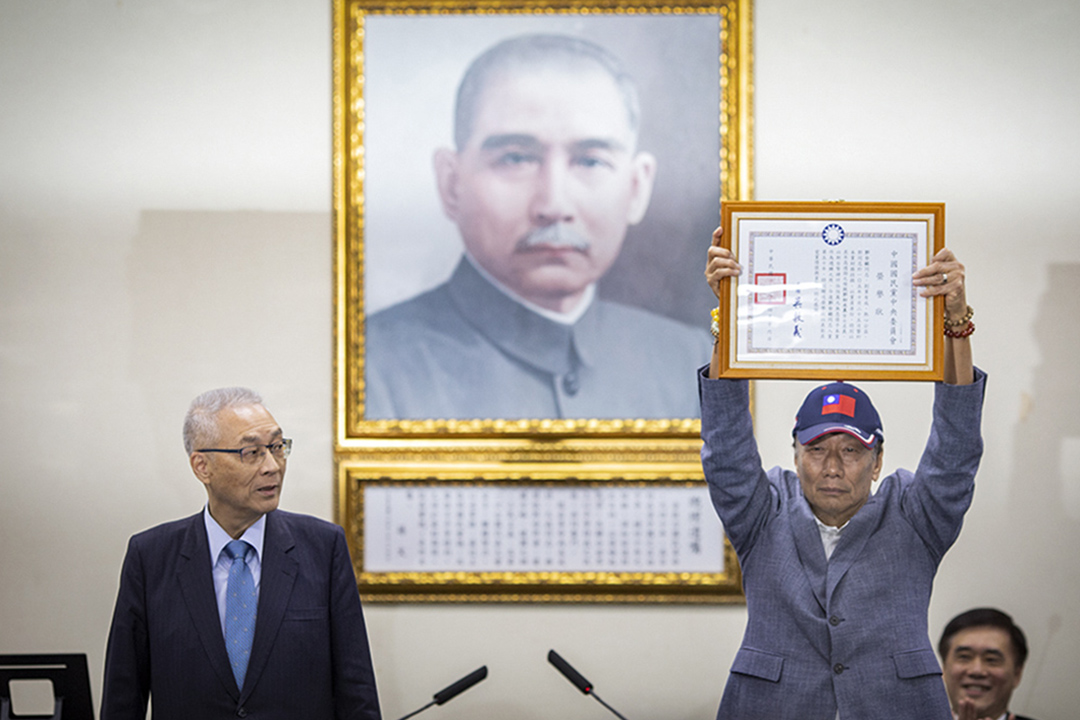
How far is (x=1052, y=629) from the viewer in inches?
109

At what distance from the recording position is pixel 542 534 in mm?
2803

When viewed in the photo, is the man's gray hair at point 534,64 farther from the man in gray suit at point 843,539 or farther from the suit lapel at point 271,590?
the suit lapel at point 271,590

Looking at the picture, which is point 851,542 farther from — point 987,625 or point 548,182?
point 548,182

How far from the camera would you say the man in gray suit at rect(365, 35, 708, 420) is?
2.83 m

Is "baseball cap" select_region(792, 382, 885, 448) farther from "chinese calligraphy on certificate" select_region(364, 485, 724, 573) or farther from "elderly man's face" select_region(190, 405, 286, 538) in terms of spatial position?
"elderly man's face" select_region(190, 405, 286, 538)

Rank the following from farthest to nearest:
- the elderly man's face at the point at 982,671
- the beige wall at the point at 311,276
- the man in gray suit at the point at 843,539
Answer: the beige wall at the point at 311,276 < the elderly man's face at the point at 982,671 < the man in gray suit at the point at 843,539

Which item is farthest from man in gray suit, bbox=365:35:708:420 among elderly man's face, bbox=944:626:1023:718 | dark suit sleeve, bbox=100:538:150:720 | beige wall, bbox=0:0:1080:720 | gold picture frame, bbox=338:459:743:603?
elderly man's face, bbox=944:626:1023:718

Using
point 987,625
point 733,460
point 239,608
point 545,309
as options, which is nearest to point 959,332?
point 733,460

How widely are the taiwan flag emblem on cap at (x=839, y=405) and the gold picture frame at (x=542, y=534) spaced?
0.85 meters

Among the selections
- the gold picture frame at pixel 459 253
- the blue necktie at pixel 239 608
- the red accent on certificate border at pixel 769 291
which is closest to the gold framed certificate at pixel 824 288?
the red accent on certificate border at pixel 769 291

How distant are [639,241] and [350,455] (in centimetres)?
107

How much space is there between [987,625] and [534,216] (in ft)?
5.66

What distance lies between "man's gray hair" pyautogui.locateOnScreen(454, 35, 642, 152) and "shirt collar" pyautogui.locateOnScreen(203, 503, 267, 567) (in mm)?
1326

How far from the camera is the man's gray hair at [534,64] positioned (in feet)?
9.30
